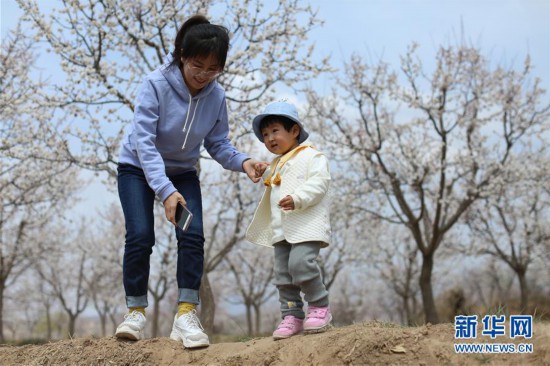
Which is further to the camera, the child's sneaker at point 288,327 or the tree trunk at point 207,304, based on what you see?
the tree trunk at point 207,304

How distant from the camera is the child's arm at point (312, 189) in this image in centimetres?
296

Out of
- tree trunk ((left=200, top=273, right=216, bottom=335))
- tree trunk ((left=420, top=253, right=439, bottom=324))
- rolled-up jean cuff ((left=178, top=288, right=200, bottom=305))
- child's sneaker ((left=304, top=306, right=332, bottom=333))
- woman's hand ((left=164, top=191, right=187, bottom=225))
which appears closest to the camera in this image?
woman's hand ((left=164, top=191, right=187, bottom=225))

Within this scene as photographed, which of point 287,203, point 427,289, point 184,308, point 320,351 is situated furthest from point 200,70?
point 427,289

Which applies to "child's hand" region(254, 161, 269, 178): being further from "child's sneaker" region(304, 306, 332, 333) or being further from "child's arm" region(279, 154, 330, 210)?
"child's sneaker" region(304, 306, 332, 333)

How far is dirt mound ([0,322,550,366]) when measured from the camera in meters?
2.67

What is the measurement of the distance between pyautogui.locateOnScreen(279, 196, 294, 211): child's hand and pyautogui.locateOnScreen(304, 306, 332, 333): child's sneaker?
0.66m

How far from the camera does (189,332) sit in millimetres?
3312

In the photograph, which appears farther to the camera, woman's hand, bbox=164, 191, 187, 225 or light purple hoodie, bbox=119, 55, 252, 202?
light purple hoodie, bbox=119, 55, 252, 202

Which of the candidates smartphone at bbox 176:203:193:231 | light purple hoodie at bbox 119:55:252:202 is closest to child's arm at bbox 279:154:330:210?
smartphone at bbox 176:203:193:231

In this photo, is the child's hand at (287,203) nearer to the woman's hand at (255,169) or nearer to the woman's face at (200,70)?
the woman's hand at (255,169)

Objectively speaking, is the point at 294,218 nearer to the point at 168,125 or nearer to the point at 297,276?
the point at 297,276

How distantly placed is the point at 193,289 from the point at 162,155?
85 centimetres

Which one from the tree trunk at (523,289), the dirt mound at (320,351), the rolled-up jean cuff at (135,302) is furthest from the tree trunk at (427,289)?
the rolled-up jean cuff at (135,302)

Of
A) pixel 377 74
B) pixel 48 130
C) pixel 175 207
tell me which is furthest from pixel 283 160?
pixel 377 74
